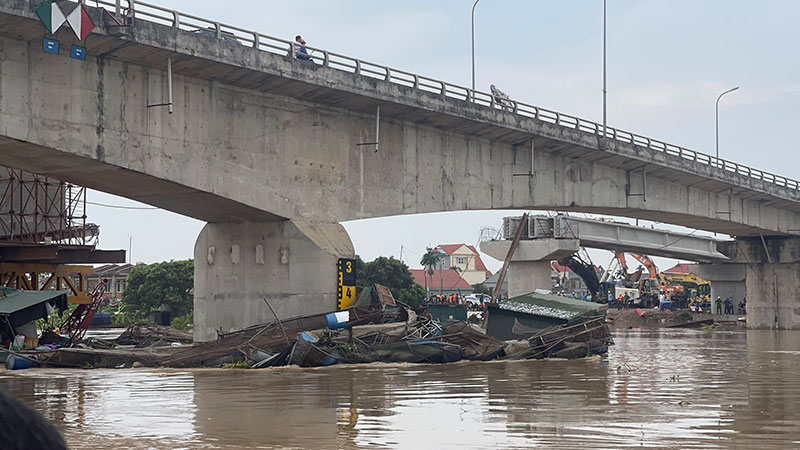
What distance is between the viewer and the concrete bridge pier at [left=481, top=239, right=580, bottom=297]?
56.7 meters

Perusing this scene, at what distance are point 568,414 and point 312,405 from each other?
4658mm

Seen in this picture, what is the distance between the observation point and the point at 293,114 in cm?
2989

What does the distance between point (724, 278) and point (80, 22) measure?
193 feet

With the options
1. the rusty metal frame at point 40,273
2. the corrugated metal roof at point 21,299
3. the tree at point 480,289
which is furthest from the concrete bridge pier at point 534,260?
the tree at point 480,289

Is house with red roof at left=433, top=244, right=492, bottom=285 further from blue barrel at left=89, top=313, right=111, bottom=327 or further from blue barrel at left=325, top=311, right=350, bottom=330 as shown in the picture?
blue barrel at left=325, top=311, right=350, bottom=330

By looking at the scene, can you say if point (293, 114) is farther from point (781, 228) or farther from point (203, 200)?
point (781, 228)

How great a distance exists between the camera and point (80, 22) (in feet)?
74.8

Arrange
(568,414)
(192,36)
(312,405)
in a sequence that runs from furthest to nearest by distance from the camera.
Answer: (192,36), (312,405), (568,414)

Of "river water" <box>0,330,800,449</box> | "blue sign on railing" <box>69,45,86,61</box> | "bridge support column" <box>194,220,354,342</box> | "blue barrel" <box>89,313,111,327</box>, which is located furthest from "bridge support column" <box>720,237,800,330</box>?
"blue sign on railing" <box>69,45,86,61</box>

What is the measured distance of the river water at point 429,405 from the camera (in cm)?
1335

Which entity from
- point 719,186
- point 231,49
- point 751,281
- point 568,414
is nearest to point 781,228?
point 751,281

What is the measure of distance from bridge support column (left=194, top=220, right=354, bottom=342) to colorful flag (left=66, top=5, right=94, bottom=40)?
8.93 meters

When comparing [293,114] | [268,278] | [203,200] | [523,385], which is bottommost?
[523,385]

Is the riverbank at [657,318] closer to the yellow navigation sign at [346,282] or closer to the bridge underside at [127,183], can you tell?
the yellow navigation sign at [346,282]
